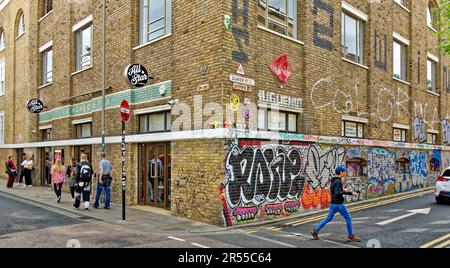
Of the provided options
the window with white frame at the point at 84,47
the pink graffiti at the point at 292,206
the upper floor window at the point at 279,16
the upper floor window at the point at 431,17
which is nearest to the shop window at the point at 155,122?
the upper floor window at the point at 279,16

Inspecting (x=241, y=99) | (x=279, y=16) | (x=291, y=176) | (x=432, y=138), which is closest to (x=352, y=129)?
(x=291, y=176)

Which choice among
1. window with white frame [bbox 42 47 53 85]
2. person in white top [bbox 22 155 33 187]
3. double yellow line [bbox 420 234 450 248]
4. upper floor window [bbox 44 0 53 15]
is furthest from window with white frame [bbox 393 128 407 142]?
upper floor window [bbox 44 0 53 15]

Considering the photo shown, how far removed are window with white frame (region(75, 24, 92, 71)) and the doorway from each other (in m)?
5.51

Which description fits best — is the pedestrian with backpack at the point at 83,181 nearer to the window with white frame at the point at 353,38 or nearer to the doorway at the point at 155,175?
the doorway at the point at 155,175

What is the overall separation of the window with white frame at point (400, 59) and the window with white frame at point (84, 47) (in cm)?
1386

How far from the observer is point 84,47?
16391 mm

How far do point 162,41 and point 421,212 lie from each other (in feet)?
31.6

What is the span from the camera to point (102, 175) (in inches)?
482

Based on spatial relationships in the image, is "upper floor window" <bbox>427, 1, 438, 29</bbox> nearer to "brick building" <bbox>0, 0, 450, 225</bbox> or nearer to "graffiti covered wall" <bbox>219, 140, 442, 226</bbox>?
"brick building" <bbox>0, 0, 450, 225</bbox>

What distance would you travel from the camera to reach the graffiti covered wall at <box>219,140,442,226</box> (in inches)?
393

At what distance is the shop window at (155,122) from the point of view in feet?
39.2

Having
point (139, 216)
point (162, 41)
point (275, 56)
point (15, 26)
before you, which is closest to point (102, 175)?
point (139, 216)
